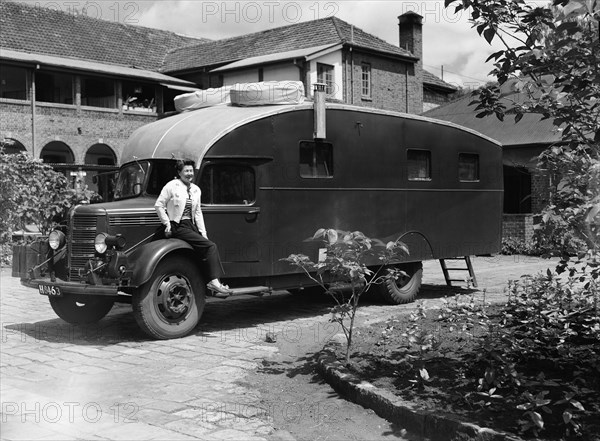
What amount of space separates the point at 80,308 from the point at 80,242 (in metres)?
1.40

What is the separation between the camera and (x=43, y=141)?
33500 mm

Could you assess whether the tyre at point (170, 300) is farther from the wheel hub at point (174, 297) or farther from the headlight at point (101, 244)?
the headlight at point (101, 244)

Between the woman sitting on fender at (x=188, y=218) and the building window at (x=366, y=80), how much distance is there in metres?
29.6

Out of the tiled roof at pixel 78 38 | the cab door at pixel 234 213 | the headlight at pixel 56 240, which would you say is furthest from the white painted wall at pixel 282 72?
the headlight at pixel 56 240

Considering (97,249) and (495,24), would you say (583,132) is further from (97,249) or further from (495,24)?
(97,249)

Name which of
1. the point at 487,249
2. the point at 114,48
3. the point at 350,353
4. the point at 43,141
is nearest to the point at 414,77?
the point at 114,48

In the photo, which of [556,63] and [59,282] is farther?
[59,282]

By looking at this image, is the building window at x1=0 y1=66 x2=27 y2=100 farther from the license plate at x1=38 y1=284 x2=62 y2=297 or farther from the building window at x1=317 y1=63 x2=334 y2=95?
the license plate at x1=38 y1=284 x2=62 y2=297

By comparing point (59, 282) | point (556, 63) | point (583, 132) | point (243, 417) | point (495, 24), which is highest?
point (495, 24)

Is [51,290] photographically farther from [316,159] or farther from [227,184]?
[316,159]

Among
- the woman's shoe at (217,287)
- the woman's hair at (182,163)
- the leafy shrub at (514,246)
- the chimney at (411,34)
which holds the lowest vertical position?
the leafy shrub at (514,246)

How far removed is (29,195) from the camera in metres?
17.5

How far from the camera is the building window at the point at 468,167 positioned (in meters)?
12.9

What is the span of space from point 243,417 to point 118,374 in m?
1.93
